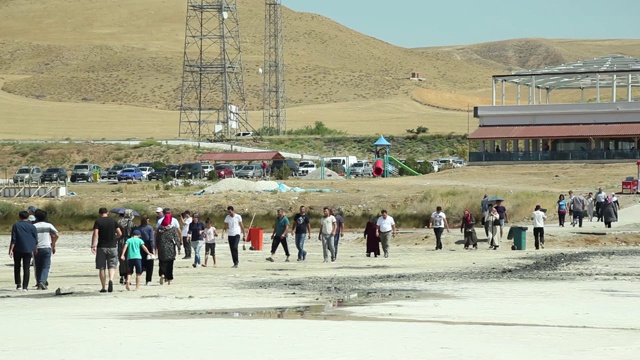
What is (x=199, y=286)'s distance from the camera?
1021 inches

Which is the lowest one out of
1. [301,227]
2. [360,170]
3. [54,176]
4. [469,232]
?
[469,232]

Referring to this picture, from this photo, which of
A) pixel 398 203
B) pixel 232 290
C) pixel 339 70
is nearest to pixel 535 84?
pixel 398 203

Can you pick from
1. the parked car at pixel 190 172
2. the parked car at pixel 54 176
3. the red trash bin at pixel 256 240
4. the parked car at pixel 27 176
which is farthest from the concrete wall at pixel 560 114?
the red trash bin at pixel 256 240

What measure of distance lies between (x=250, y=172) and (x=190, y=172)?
12.6 feet

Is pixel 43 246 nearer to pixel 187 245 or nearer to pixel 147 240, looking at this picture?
pixel 147 240

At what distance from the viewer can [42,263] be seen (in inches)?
972

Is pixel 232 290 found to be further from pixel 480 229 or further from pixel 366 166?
pixel 366 166

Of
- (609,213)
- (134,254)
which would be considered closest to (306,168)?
(609,213)

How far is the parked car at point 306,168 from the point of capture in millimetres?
77375

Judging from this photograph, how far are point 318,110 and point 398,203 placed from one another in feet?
277

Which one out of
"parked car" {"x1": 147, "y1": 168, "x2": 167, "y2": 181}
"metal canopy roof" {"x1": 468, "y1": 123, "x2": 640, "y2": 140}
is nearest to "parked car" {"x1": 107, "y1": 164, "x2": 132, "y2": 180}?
"parked car" {"x1": 147, "y1": 168, "x2": 167, "y2": 181}

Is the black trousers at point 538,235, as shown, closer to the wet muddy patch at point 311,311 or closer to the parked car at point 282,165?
the wet muddy patch at point 311,311

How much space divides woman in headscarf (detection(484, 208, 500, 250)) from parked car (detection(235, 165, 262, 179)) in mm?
39783

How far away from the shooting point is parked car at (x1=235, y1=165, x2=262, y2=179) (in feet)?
252
